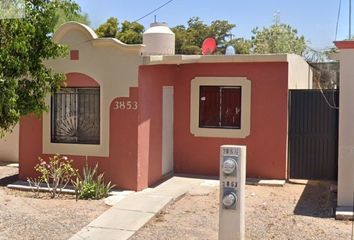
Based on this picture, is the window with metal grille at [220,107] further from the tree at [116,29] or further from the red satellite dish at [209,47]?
the tree at [116,29]

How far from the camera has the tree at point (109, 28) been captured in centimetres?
3938

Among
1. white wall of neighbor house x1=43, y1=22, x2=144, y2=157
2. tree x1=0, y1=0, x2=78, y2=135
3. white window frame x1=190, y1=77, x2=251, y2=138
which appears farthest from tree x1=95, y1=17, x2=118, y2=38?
tree x1=0, y1=0, x2=78, y2=135

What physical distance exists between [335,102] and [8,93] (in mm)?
8051

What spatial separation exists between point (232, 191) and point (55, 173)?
507 centimetres

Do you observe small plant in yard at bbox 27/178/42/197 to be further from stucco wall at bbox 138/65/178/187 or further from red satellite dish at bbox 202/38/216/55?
red satellite dish at bbox 202/38/216/55

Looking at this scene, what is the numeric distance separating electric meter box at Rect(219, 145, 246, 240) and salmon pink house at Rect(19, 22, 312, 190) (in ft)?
14.1

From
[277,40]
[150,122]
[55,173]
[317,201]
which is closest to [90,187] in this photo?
[55,173]

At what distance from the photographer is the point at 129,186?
1140 cm

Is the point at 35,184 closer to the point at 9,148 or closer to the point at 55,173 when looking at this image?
the point at 55,173

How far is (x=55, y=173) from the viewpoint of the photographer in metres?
11.1

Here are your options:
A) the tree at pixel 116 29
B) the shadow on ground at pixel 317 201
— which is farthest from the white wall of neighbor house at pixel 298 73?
the tree at pixel 116 29

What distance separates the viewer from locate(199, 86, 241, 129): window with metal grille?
511 inches

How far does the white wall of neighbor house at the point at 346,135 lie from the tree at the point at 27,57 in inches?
192

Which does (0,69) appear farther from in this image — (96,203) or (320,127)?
(320,127)
